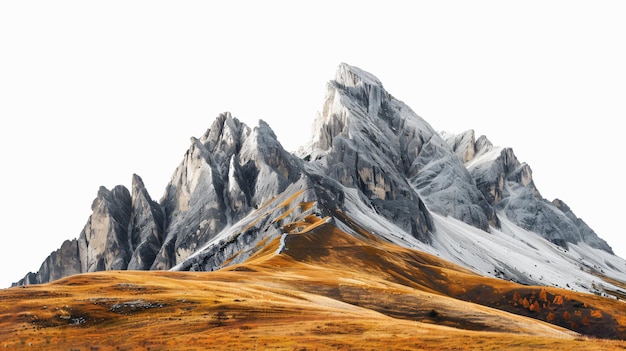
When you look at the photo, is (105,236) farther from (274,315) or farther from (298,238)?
(274,315)

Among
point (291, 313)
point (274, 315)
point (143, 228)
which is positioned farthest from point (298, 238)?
point (143, 228)

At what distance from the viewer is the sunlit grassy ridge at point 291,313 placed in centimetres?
3788

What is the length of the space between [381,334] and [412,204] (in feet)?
499

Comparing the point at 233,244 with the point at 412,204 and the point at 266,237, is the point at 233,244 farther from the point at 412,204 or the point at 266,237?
the point at 412,204

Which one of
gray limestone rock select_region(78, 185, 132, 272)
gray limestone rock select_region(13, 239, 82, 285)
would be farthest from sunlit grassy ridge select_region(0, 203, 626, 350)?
gray limestone rock select_region(13, 239, 82, 285)

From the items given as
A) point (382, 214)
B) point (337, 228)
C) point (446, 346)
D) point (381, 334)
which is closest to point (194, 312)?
point (381, 334)

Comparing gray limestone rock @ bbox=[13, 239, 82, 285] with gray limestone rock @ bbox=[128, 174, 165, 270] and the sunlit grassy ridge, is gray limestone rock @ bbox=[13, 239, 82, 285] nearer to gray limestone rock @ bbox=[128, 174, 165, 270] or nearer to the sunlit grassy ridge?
gray limestone rock @ bbox=[128, 174, 165, 270]

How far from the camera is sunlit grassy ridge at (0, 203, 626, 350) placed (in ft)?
124

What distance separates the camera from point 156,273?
73438 mm

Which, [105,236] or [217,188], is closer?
[217,188]

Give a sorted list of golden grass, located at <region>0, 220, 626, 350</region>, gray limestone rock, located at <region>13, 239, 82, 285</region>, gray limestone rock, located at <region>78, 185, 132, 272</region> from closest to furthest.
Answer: golden grass, located at <region>0, 220, 626, 350</region>, gray limestone rock, located at <region>78, 185, 132, 272</region>, gray limestone rock, located at <region>13, 239, 82, 285</region>

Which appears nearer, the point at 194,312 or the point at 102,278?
the point at 194,312

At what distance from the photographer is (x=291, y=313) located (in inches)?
1876

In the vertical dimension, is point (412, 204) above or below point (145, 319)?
above
